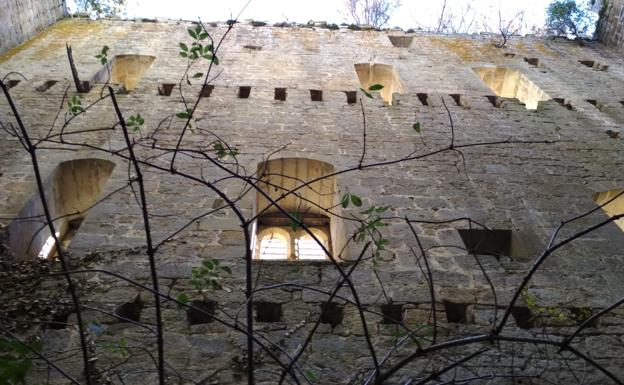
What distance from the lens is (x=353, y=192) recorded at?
5.41 metres

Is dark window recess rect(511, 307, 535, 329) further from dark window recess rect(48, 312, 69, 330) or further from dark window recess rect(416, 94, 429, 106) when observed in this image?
dark window recess rect(416, 94, 429, 106)

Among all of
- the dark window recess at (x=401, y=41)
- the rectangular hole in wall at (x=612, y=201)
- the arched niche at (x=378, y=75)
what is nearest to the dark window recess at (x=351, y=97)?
the arched niche at (x=378, y=75)

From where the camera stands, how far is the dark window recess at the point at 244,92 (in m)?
7.81

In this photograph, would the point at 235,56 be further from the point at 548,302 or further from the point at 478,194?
the point at 548,302

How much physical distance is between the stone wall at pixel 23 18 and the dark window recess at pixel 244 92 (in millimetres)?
4630

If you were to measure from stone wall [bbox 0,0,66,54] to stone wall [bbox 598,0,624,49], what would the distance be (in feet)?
41.9

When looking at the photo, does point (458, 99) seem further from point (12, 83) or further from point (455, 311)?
point (12, 83)

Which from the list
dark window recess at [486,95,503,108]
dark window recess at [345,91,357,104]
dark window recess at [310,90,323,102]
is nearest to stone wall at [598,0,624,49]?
dark window recess at [486,95,503,108]

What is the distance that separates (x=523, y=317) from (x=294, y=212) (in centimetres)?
309

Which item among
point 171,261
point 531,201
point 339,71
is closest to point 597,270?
point 531,201

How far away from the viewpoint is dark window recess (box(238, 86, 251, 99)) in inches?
307

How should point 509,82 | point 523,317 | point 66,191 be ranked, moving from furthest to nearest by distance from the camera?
point 509,82, point 66,191, point 523,317

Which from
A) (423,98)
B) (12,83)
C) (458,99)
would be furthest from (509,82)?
(12,83)

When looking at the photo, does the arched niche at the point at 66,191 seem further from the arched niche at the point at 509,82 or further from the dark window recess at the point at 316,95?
the arched niche at the point at 509,82
